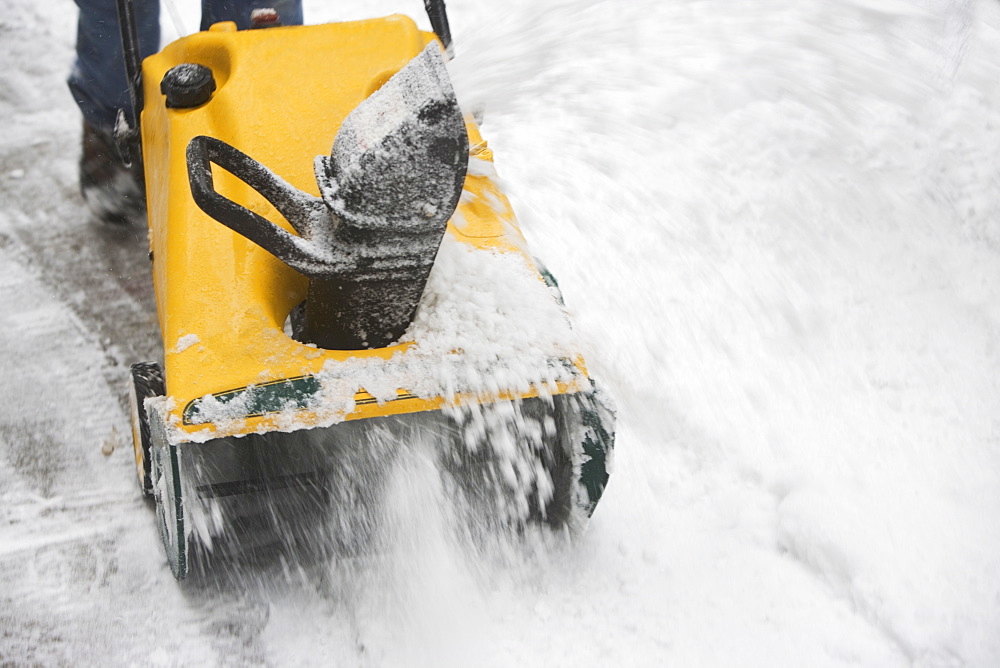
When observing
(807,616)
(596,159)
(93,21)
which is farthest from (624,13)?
(807,616)

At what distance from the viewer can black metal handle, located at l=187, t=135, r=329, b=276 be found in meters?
1.25

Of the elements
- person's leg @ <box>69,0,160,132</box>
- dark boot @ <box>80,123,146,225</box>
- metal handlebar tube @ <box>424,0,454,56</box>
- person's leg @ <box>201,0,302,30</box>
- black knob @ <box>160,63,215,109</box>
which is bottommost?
dark boot @ <box>80,123,146,225</box>

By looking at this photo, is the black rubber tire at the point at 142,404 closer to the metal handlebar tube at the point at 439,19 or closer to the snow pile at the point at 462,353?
the snow pile at the point at 462,353

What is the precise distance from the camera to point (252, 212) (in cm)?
126

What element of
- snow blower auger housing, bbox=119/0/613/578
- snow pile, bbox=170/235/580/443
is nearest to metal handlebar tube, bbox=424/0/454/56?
snow blower auger housing, bbox=119/0/613/578

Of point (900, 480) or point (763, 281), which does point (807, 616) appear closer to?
point (900, 480)

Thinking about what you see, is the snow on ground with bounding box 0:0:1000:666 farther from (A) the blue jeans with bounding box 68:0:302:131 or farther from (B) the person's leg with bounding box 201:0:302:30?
(B) the person's leg with bounding box 201:0:302:30

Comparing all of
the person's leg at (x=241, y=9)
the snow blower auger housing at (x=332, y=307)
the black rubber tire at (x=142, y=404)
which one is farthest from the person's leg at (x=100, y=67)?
the black rubber tire at (x=142, y=404)

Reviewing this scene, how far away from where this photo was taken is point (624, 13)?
2.97 metres

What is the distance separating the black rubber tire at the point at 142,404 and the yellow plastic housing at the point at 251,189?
15 cm

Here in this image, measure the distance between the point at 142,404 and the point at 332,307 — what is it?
51 centimetres

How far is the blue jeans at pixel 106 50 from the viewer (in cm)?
242

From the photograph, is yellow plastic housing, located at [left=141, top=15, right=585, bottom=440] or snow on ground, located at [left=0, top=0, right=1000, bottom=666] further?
snow on ground, located at [left=0, top=0, right=1000, bottom=666]

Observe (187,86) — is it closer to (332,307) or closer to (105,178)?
(332,307)
